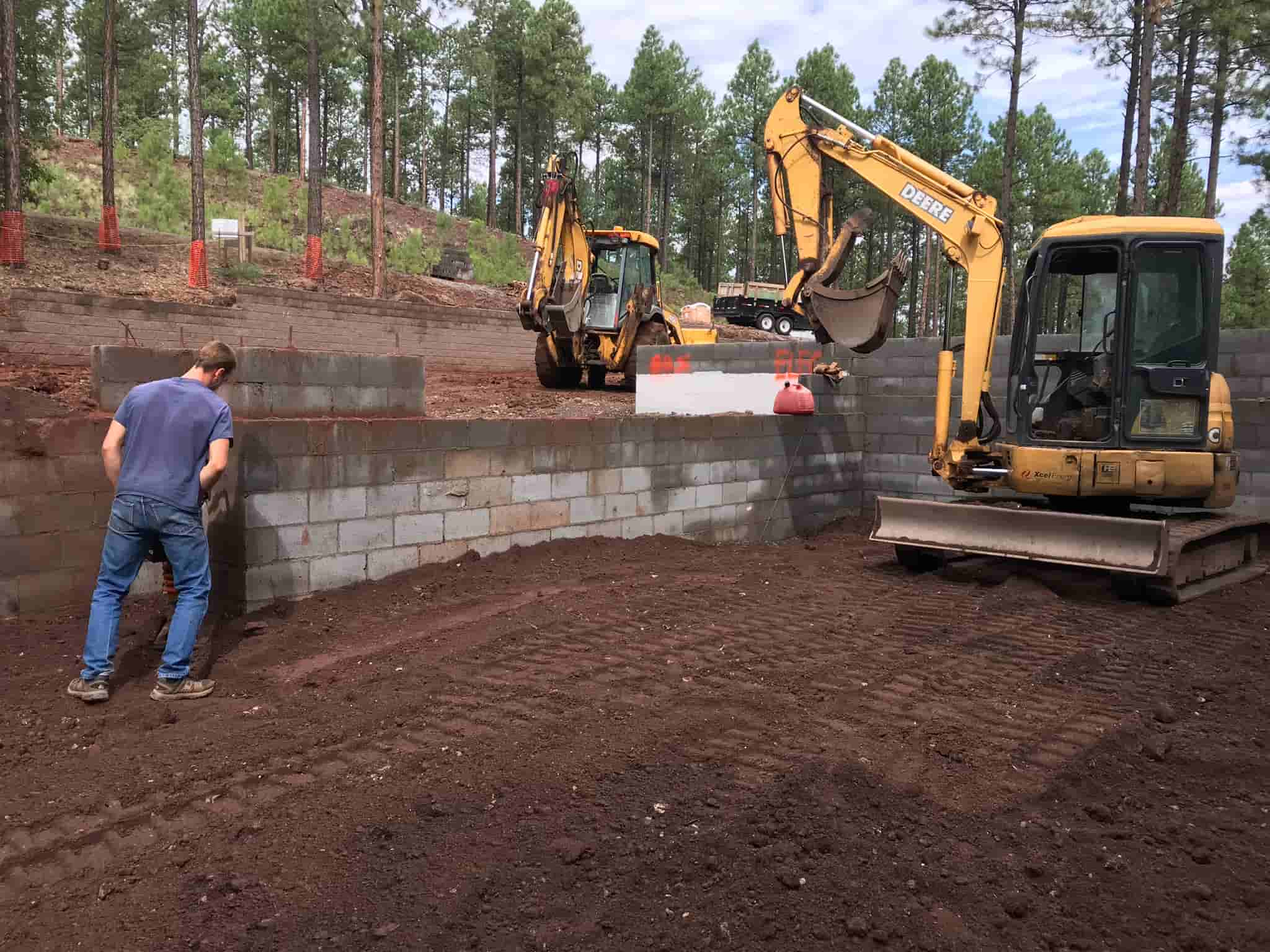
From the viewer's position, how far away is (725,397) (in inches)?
430

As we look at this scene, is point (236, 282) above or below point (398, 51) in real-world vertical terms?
below

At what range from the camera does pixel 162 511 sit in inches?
165

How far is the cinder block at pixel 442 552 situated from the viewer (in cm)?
643

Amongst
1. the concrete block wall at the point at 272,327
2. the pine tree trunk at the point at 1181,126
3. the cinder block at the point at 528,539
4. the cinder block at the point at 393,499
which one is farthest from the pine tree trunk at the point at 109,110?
the pine tree trunk at the point at 1181,126

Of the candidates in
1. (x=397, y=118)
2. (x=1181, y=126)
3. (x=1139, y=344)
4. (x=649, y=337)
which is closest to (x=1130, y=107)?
(x=1181, y=126)

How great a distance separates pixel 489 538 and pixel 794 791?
12.8 feet

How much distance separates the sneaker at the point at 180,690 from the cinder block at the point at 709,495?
5.15 meters

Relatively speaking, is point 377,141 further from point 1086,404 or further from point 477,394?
point 1086,404

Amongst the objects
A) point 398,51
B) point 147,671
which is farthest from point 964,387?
point 398,51

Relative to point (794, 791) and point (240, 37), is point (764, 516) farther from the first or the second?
point (240, 37)

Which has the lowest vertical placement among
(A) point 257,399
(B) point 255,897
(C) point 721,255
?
(B) point 255,897

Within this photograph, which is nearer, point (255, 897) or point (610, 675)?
point (255, 897)

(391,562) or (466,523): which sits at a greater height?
(466,523)

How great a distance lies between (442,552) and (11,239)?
13.4 meters
